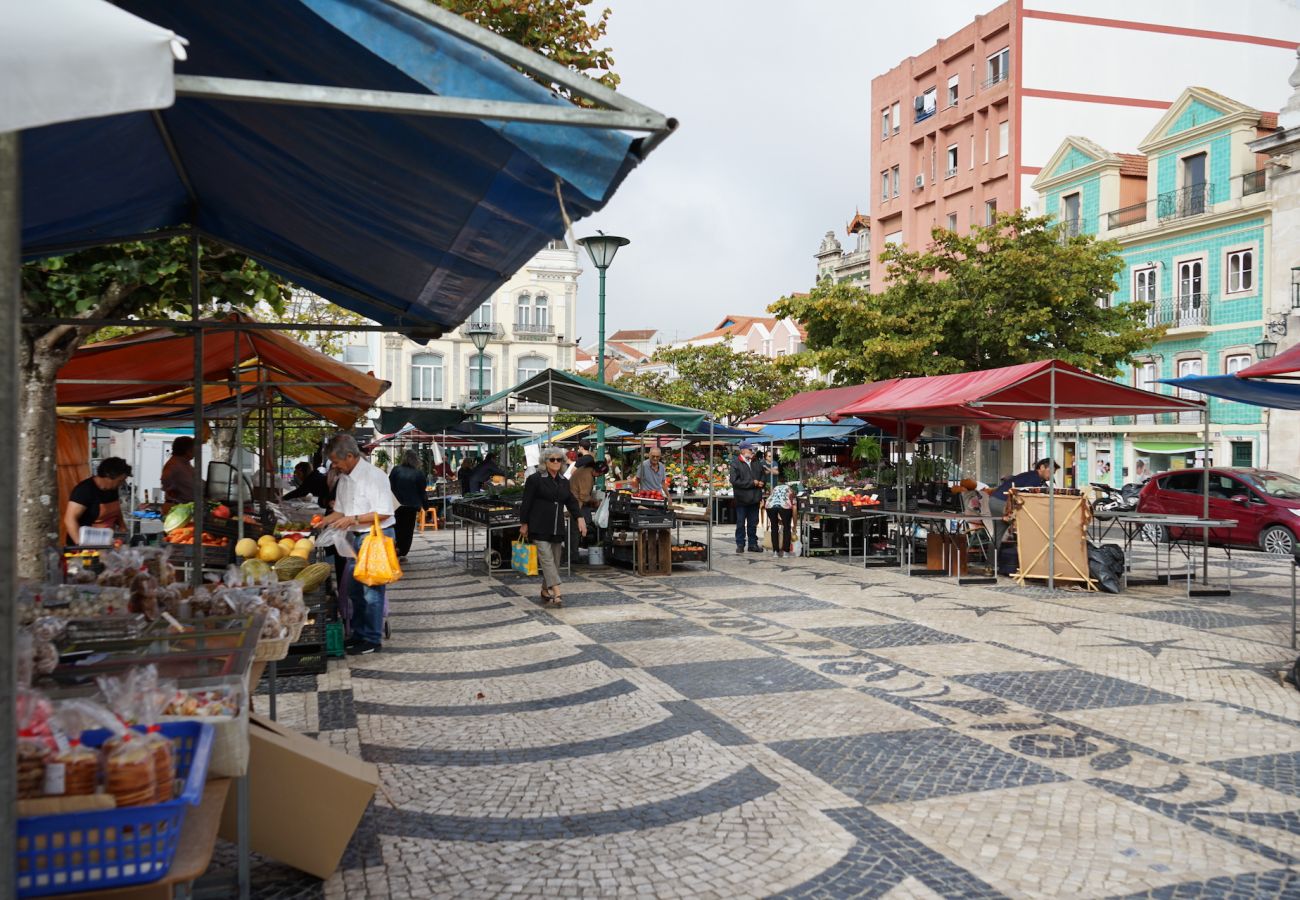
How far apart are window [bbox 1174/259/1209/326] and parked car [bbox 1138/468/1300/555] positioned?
14722mm

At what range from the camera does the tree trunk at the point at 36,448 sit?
27.9ft

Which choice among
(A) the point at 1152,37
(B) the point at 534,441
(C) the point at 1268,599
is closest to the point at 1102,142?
(A) the point at 1152,37

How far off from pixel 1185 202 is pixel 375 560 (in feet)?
106

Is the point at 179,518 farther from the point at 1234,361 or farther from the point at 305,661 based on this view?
the point at 1234,361

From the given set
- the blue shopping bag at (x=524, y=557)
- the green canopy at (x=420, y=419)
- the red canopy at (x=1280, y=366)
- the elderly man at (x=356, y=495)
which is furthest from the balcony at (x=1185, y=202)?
the elderly man at (x=356, y=495)

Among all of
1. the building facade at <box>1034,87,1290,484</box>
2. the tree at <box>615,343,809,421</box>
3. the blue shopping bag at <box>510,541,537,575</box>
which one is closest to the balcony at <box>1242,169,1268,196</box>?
the building facade at <box>1034,87,1290,484</box>

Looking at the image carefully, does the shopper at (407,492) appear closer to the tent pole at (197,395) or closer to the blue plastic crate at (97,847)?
the tent pole at (197,395)

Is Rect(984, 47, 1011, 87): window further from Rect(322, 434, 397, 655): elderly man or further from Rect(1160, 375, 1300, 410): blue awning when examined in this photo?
Rect(322, 434, 397, 655): elderly man

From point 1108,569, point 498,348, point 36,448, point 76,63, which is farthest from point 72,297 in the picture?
point 498,348

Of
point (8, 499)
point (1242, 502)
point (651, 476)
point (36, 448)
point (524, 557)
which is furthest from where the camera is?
point (651, 476)

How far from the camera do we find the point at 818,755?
5645mm

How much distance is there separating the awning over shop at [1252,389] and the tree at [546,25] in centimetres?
727

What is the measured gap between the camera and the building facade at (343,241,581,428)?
186 feet

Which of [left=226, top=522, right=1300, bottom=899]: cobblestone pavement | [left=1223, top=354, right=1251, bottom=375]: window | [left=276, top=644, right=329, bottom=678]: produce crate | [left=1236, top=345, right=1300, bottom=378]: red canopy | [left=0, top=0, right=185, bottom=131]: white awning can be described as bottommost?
[left=226, top=522, right=1300, bottom=899]: cobblestone pavement
